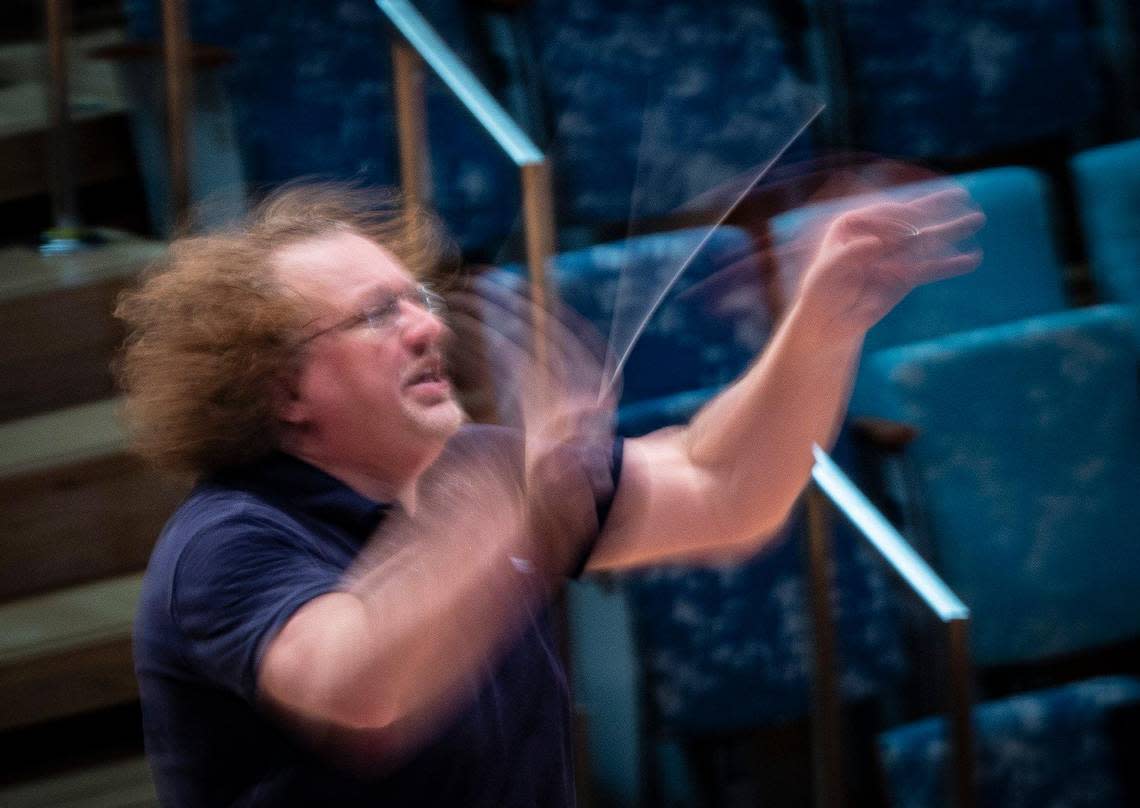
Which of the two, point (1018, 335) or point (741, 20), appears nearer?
point (1018, 335)

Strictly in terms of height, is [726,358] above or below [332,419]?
below

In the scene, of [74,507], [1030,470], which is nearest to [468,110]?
[74,507]

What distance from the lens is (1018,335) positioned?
92 centimetres

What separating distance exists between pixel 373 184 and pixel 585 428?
611mm

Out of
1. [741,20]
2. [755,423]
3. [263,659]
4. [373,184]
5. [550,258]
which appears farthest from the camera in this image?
[741,20]

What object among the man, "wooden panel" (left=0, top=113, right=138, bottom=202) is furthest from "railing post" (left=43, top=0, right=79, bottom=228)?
the man

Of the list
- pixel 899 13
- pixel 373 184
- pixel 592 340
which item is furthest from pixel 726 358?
pixel 899 13

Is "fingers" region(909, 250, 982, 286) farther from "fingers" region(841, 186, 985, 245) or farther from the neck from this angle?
the neck

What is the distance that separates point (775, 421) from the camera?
48 centimetres

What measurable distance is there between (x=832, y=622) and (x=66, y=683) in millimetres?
410

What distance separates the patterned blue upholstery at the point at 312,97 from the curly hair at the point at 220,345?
0.50 m

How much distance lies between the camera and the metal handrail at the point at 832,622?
0.70 m

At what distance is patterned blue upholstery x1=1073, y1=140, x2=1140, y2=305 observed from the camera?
3.35 ft

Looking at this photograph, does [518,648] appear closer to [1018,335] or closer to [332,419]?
[332,419]
